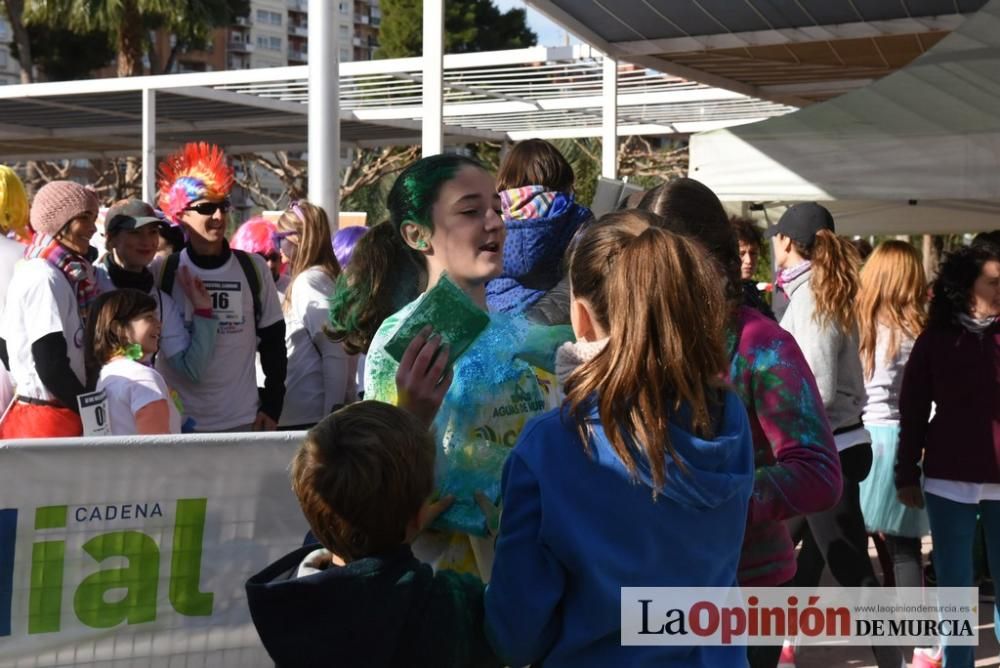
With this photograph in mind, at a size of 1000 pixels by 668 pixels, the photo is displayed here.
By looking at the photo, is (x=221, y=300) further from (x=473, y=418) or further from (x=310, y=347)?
(x=473, y=418)

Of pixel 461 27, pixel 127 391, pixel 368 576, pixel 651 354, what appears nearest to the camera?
pixel 651 354

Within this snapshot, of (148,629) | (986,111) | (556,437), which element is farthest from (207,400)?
(986,111)

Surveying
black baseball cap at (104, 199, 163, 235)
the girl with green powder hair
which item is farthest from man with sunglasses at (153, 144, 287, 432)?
the girl with green powder hair

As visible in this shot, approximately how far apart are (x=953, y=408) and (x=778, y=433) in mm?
2573

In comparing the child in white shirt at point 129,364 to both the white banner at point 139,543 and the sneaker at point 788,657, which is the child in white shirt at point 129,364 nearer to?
the white banner at point 139,543

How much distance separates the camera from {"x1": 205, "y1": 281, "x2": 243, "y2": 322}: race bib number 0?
18.1ft

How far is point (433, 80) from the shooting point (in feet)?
26.5

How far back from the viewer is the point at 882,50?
12062mm

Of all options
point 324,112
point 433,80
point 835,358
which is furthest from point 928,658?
point 433,80

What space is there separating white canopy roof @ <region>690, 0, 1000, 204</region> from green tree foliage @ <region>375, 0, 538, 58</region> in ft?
145

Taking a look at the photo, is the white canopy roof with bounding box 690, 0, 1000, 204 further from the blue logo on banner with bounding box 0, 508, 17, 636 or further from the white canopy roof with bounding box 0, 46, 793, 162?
the white canopy roof with bounding box 0, 46, 793, 162

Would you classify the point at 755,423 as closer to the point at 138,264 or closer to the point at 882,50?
the point at 138,264

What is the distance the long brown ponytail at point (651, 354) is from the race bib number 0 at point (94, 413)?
283cm

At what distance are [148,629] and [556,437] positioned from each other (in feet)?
6.24
